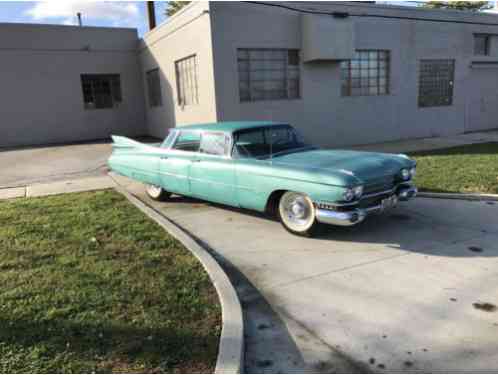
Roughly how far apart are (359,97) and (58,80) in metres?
12.0

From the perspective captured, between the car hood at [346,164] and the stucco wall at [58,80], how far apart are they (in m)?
14.6

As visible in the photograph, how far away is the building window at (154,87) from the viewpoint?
1611 cm

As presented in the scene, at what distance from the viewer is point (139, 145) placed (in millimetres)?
7332

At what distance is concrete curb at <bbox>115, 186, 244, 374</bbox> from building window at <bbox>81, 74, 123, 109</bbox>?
47.5 feet

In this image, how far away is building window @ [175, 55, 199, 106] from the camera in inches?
488

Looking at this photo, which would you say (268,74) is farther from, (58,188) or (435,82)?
(435,82)

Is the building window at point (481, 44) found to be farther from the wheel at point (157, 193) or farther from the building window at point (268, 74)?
the wheel at point (157, 193)

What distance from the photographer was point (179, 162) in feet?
20.7

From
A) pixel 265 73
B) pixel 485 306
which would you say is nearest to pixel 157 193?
pixel 485 306

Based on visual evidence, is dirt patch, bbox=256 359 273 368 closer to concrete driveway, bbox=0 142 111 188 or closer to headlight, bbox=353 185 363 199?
headlight, bbox=353 185 363 199

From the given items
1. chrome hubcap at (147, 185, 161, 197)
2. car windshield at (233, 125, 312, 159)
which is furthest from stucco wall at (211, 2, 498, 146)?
car windshield at (233, 125, 312, 159)

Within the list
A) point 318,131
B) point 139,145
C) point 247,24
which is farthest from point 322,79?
point 139,145

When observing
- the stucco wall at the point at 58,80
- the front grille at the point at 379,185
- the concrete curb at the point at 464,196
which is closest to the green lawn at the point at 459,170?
the concrete curb at the point at 464,196

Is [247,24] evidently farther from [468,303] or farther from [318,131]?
[468,303]
